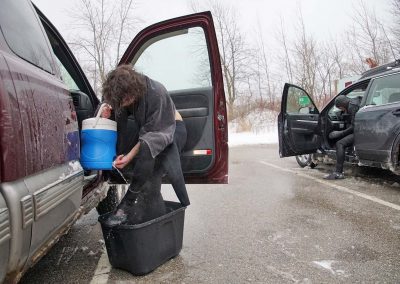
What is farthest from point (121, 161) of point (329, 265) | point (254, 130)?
point (254, 130)

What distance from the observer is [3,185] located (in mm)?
1423

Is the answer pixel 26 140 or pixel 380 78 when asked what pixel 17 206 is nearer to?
pixel 26 140

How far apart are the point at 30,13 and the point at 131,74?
2.45 ft

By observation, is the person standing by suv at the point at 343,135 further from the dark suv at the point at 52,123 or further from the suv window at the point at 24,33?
the suv window at the point at 24,33

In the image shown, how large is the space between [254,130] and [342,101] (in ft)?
48.9

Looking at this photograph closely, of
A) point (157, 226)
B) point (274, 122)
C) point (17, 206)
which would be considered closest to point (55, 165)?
point (17, 206)

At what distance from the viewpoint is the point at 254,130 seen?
2141 cm

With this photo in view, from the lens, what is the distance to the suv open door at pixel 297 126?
6953 millimetres

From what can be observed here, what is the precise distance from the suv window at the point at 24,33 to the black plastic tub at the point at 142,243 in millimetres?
1190

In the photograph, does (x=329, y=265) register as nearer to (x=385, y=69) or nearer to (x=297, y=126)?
(x=385, y=69)

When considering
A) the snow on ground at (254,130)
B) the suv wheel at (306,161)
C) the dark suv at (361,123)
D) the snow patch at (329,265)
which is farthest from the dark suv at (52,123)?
the snow on ground at (254,130)

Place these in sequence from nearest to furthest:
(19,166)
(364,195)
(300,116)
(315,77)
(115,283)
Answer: (19,166) < (115,283) < (364,195) < (300,116) < (315,77)

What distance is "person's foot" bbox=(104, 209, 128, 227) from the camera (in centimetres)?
272

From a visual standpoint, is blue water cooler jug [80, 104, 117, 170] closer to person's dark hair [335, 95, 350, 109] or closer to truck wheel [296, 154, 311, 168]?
person's dark hair [335, 95, 350, 109]
